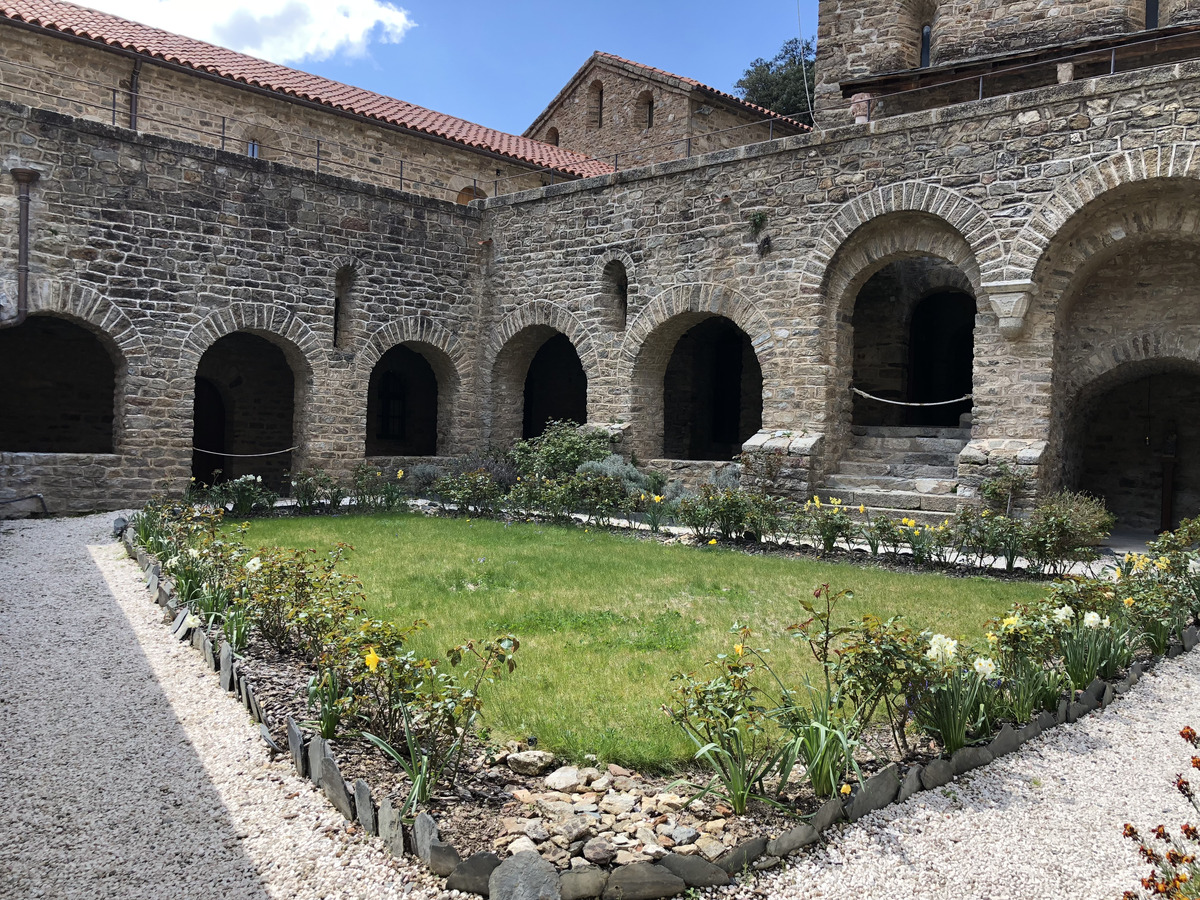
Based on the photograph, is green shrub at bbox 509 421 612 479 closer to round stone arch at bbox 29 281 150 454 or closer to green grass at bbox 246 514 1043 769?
green grass at bbox 246 514 1043 769

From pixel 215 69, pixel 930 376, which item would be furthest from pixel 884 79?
pixel 215 69

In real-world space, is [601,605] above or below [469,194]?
below

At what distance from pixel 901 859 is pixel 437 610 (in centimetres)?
395

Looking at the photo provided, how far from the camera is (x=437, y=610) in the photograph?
253 inches

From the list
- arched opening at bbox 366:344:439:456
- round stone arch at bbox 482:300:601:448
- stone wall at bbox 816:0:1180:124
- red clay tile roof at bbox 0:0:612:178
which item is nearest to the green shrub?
round stone arch at bbox 482:300:601:448

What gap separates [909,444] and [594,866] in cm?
1020

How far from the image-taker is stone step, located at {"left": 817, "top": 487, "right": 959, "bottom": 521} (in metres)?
10.6

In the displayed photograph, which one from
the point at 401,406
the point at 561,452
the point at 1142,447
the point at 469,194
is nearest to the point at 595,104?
the point at 469,194

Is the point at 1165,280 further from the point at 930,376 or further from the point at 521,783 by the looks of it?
the point at 521,783

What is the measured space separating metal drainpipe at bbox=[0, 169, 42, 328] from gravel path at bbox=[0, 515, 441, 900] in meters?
6.69

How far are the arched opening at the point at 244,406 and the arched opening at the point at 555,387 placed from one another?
5027mm

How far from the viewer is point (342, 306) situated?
14203mm

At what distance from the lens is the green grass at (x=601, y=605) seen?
439 centimetres

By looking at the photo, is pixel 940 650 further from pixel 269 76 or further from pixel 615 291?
pixel 269 76
